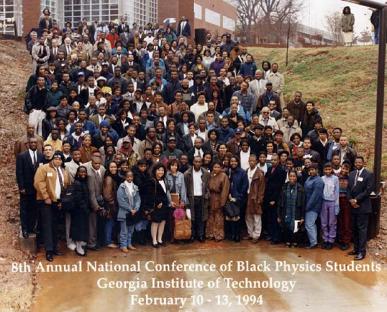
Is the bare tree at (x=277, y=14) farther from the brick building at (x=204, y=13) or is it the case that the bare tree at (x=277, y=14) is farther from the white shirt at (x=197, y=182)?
the white shirt at (x=197, y=182)

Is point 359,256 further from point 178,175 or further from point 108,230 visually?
point 108,230

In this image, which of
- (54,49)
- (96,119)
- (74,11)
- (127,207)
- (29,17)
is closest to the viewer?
(127,207)

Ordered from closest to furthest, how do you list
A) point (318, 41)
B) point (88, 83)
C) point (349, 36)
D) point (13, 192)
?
point (13, 192) < point (88, 83) < point (349, 36) < point (318, 41)

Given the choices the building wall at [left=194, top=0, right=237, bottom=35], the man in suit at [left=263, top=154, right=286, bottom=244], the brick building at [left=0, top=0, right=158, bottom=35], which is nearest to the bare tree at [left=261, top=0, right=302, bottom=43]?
the building wall at [left=194, top=0, right=237, bottom=35]

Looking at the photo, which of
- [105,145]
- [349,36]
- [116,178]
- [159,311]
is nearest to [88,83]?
[105,145]

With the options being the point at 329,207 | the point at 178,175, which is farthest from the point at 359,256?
the point at 178,175

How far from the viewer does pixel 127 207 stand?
9.88 m

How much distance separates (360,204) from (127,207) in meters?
4.13

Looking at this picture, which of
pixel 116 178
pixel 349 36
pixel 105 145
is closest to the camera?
pixel 116 178

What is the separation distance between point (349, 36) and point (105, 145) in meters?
14.8

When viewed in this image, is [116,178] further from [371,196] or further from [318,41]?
[318,41]

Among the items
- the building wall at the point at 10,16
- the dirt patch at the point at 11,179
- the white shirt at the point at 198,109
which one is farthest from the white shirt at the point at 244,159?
the building wall at the point at 10,16

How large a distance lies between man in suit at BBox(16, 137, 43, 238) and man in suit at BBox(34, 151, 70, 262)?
0.31m

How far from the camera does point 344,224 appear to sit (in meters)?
10.1
